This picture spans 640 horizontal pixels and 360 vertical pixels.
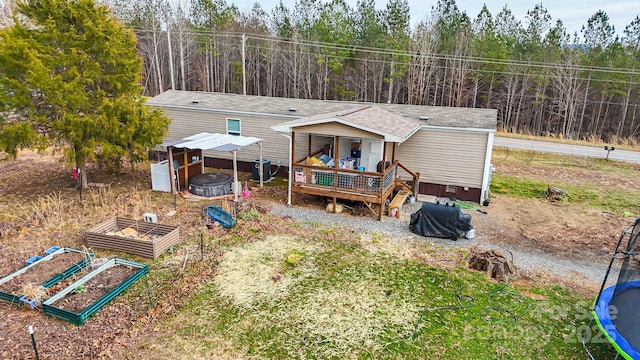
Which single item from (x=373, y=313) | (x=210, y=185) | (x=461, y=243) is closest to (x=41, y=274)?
(x=210, y=185)

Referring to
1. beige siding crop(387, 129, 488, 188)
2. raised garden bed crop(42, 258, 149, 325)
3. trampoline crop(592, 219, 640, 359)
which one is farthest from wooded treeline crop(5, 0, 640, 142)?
trampoline crop(592, 219, 640, 359)

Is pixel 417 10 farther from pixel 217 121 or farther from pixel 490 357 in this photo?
pixel 490 357

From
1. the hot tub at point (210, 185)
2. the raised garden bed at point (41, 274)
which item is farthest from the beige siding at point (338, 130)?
the raised garden bed at point (41, 274)

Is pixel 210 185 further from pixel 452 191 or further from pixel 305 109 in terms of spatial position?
pixel 452 191

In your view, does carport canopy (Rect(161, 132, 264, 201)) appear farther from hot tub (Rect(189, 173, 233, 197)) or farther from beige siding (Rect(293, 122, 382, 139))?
beige siding (Rect(293, 122, 382, 139))

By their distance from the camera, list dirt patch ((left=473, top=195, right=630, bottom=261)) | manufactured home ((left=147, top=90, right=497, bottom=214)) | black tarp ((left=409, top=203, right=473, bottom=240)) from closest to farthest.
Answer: dirt patch ((left=473, top=195, right=630, bottom=261))
black tarp ((left=409, top=203, right=473, bottom=240))
manufactured home ((left=147, top=90, right=497, bottom=214))

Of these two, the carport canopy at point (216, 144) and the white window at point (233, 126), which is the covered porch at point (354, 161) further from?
the white window at point (233, 126)

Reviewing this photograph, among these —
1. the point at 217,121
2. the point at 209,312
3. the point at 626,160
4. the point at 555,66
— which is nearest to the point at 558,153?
the point at 626,160
